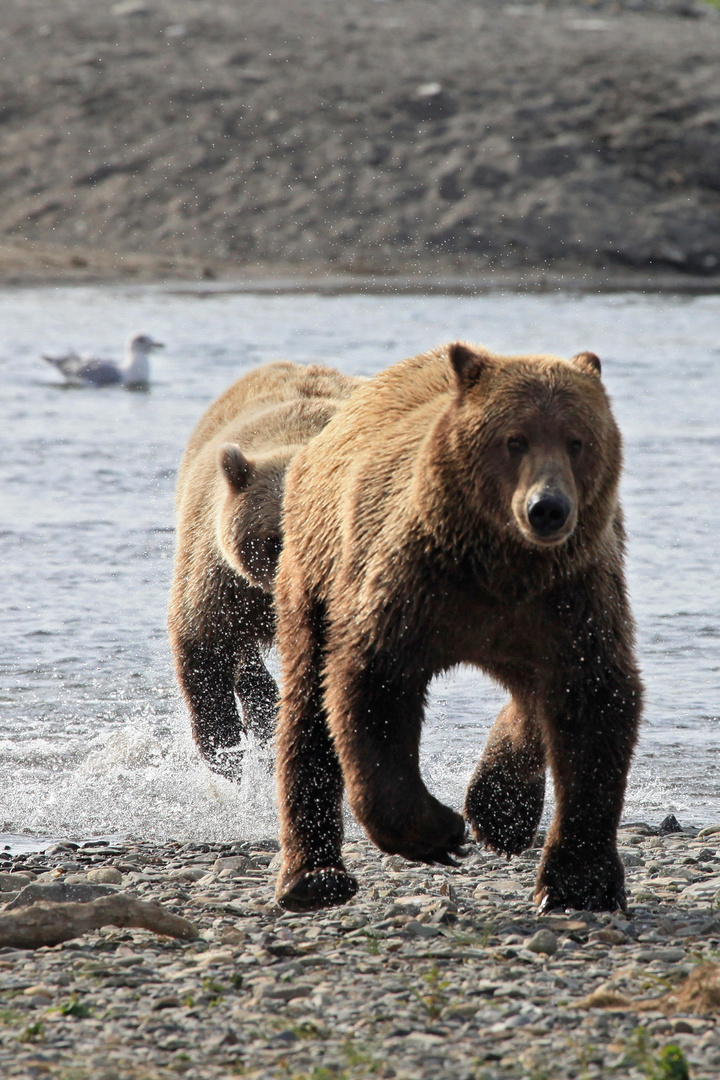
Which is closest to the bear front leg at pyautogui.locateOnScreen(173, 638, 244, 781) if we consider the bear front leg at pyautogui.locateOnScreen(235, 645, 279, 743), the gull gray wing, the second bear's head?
the bear front leg at pyautogui.locateOnScreen(235, 645, 279, 743)

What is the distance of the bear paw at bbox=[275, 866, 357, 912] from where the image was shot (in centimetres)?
438

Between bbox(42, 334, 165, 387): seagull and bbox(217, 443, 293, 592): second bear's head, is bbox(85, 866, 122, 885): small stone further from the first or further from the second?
bbox(42, 334, 165, 387): seagull

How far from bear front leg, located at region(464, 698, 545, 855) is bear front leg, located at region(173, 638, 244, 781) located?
1.82 metres

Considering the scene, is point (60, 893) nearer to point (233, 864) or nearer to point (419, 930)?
point (233, 864)

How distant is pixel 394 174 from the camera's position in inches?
958

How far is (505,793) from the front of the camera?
4.87 meters

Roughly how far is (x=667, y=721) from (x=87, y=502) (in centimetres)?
506

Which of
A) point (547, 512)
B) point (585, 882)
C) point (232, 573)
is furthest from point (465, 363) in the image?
point (232, 573)

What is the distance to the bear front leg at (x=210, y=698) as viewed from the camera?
6520 millimetres

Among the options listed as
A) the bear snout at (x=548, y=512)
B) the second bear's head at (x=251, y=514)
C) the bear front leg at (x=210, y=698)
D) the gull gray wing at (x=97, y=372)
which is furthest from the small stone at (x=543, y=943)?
the gull gray wing at (x=97, y=372)

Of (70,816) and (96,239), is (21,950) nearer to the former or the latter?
(70,816)

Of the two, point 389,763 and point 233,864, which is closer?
point 389,763

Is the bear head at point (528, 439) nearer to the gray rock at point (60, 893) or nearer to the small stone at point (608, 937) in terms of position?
the small stone at point (608, 937)

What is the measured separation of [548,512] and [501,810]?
1.38 metres
